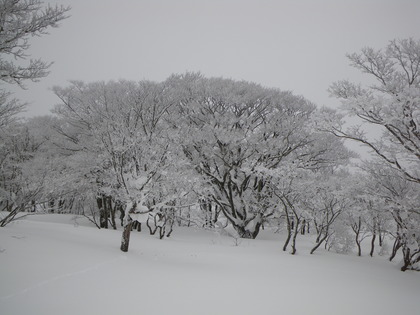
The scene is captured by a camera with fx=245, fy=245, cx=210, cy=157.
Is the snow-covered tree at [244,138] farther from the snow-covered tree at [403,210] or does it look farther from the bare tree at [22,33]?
the bare tree at [22,33]

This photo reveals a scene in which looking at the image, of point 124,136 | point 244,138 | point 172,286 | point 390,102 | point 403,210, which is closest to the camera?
point 172,286

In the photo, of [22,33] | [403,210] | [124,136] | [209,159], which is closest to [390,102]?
[403,210]

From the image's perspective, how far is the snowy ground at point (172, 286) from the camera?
460cm

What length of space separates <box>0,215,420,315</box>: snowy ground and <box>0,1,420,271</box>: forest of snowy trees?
2709mm

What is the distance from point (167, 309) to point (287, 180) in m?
11.5

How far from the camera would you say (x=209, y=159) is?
18.8 meters

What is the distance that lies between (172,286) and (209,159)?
1301cm

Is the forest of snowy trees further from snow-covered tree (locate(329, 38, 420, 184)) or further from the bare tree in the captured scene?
the bare tree

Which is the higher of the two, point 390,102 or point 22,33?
point 22,33

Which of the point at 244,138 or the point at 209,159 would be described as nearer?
the point at 244,138

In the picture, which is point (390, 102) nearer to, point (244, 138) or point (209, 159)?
point (244, 138)

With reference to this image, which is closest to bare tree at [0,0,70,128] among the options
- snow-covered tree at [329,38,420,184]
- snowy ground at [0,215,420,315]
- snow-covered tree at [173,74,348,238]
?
snowy ground at [0,215,420,315]

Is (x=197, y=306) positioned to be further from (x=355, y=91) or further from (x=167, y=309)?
(x=355, y=91)

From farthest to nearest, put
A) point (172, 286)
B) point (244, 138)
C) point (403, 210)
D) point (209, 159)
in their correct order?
point (209, 159), point (244, 138), point (403, 210), point (172, 286)
